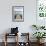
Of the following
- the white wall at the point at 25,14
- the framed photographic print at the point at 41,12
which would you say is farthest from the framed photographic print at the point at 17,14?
the framed photographic print at the point at 41,12

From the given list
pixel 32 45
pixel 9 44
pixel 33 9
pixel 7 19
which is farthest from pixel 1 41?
pixel 33 9

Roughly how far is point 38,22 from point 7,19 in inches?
54.3

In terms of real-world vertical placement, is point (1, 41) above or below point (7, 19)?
below

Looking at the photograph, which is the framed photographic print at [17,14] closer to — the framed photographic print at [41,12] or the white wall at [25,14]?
the white wall at [25,14]

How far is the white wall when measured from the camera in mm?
6816

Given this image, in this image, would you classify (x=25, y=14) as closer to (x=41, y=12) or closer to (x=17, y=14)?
(x=17, y=14)

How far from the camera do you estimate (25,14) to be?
270 inches

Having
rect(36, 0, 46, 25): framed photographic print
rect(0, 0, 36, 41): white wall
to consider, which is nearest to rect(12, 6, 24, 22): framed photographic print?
rect(0, 0, 36, 41): white wall

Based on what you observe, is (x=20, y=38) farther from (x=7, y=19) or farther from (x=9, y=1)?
(x=9, y=1)

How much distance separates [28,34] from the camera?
6.81 metres

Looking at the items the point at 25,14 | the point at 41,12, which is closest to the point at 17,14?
the point at 25,14

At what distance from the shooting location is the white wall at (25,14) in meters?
6.82

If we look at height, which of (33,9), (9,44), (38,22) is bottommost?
(9,44)

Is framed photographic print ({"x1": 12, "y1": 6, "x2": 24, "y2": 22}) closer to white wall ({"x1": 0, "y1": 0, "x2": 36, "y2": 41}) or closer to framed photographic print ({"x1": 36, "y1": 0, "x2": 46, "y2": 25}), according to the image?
white wall ({"x1": 0, "y1": 0, "x2": 36, "y2": 41})
